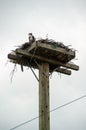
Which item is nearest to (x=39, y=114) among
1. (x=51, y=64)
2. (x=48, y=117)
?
(x=48, y=117)

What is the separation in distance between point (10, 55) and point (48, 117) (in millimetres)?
1703

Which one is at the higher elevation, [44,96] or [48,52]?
[48,52]

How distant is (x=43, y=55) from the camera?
7695mm

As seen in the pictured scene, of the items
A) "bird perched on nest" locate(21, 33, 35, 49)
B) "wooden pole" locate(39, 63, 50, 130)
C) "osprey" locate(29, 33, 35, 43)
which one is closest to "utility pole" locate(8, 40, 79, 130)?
"wooden pole" locate(39, 63, 50, 130)

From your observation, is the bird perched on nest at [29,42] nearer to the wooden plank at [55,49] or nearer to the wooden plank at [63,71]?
the wooden plank at [55,49]

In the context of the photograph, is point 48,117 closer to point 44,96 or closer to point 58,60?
point 44,96

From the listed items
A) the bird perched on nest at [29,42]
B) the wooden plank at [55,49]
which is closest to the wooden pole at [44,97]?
the wooden plank at [55,49]

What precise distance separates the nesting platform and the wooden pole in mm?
191

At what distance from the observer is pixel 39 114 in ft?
23.5

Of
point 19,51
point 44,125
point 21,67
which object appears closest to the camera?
point 44,125

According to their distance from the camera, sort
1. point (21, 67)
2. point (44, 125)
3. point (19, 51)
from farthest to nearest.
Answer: point (21, 67) → point (19, 51) → point (44, 125)

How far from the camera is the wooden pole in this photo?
701 centimetres

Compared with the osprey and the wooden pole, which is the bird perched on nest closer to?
the osprey

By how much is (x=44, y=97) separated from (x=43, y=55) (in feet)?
3.11
